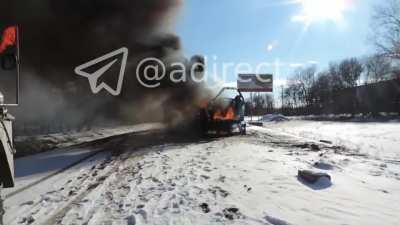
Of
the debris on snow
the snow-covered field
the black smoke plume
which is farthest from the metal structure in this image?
the black smoke plume

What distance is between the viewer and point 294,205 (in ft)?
17.0

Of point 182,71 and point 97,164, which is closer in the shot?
point 97,164

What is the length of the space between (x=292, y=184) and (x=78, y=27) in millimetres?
14477

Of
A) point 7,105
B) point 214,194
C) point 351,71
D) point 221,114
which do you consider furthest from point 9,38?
point 351,71

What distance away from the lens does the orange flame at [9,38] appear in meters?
3.55

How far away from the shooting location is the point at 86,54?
1853cm

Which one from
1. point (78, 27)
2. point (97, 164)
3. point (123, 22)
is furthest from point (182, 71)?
point (97, 164)

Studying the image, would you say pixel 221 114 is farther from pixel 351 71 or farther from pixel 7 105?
pixel 351 71

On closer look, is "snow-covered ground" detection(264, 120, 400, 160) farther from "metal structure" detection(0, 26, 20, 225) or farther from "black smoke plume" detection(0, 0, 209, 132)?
"metal structure" detection(0, 26, 20, 225)

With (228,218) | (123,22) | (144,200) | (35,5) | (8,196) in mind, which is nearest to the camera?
(228,218)

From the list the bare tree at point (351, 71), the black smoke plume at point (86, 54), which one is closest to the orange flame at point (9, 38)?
the black smoke plume at point (86, 54)

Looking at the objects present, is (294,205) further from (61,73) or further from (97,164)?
(61,73)

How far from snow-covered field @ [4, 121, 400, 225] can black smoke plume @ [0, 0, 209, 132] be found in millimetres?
9298

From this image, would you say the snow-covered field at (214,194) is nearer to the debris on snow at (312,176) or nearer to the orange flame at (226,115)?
the debris on snow at (312,176)
